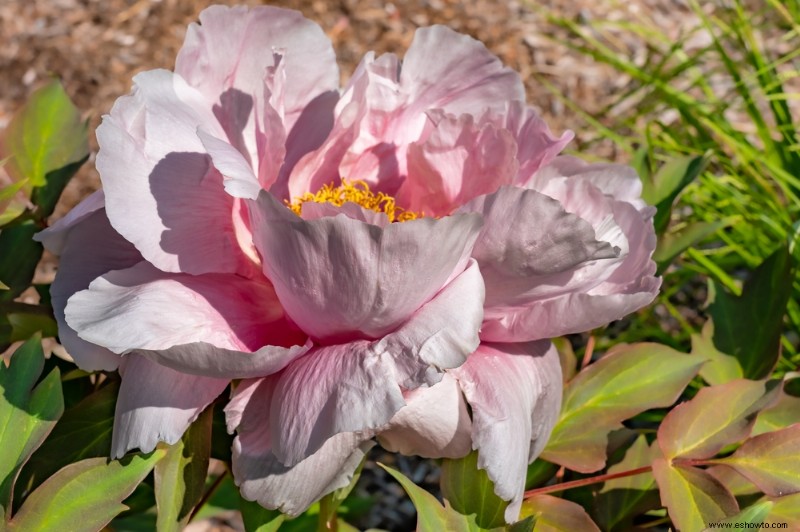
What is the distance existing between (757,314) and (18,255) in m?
0.71

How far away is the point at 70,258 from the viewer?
0.68 metres

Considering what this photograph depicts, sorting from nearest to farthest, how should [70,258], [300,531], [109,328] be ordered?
[109,328]
[70,258]
[300,531]

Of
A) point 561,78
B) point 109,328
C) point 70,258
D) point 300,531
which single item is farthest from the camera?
point 561,78

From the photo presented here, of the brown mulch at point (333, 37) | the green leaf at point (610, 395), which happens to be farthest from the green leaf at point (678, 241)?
the brown mulch at point (333, 37)

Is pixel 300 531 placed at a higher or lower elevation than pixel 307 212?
lower

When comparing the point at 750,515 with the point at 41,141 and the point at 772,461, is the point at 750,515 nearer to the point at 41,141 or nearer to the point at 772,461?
the point at 772,461

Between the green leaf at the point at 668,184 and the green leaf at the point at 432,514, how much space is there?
1.29 feet

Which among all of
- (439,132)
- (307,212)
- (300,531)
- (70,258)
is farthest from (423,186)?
(300,531)

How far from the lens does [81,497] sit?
628mm

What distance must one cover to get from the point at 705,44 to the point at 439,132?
1.81m

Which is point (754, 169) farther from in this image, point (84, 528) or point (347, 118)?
point (84, 528)

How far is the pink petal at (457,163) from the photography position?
0.68 meters

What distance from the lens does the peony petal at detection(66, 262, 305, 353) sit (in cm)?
57

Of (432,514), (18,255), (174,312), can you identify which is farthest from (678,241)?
(18,255)
